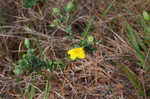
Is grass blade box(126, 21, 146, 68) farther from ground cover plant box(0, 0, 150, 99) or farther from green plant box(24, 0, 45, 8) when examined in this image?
green plant box(24, 0, 45, 8)

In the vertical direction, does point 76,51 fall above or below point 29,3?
below

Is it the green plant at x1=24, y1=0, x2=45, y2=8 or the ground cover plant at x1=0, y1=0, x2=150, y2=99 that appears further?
the green plant at x1=24, y1=0, x2=45, y2=8

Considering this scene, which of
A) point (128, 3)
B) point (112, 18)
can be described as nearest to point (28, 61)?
point (112, 18)

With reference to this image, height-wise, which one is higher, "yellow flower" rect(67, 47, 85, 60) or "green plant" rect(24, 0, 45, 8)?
"green plant" rect(24, 0, 45, 8)

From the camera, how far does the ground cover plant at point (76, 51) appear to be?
166 centimetres

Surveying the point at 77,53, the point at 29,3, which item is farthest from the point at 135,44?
the point at 29,3

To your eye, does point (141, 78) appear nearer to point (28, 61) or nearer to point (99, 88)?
point (99, 88)

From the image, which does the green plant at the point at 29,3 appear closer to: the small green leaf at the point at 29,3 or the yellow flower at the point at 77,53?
the small green leaf at the point at 29,3

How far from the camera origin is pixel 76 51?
156cm

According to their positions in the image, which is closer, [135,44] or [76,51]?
[76,51]

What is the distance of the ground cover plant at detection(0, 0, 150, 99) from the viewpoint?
166cm

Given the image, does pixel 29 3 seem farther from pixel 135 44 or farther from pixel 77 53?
pixel 135 44

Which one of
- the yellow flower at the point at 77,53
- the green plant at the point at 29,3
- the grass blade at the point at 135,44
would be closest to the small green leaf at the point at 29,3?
the green plant at the point at 29,3

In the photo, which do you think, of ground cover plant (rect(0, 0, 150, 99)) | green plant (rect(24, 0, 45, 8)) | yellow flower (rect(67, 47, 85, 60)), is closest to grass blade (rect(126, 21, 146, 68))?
ground cover plant (rect(0, 0, 150, 99))
